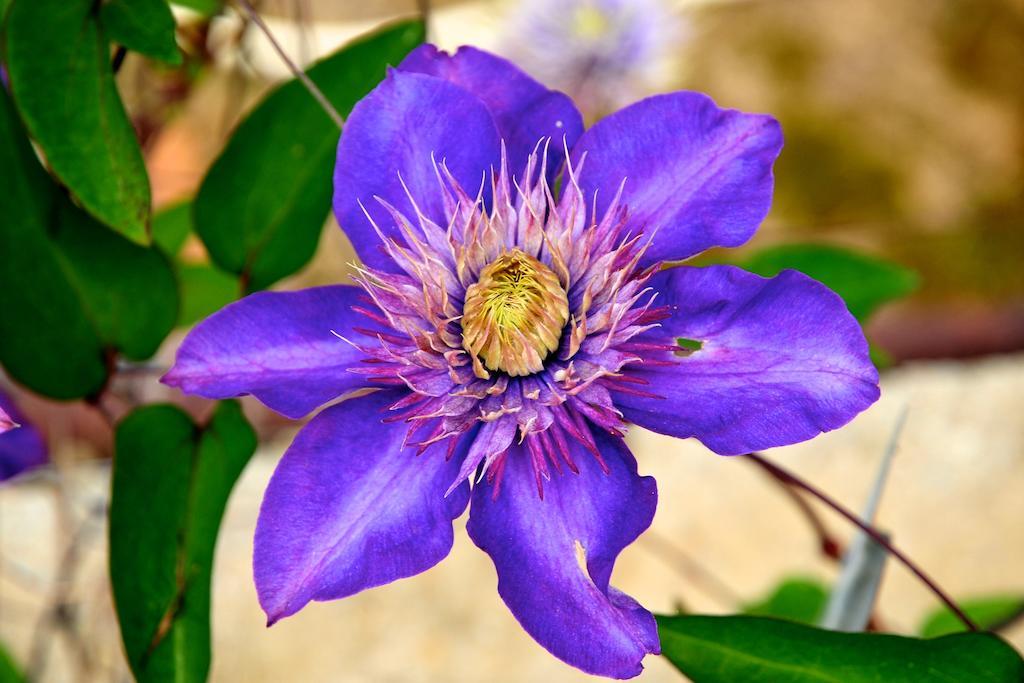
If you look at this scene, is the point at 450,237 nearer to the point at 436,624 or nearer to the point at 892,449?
the point at 892,449

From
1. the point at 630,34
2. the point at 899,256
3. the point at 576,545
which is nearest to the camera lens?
the point at 576,545

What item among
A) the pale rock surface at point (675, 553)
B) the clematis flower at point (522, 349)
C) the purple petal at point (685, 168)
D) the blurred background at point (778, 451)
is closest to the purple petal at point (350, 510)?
the clematis flower at point (522, 349)

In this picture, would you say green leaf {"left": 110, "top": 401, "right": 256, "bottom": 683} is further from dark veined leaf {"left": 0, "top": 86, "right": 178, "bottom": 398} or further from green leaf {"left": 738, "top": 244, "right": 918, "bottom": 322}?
green leaf {"left": 738, "top": 244, "right": 918, "bottom": 322}

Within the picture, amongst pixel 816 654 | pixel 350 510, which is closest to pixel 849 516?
pixel 816 654

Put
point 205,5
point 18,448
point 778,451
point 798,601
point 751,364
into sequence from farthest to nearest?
point 778,451
point 798,601
point 18,448
point 205,5
point 751,364

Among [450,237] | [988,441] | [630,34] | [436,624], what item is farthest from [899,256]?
[450,237]

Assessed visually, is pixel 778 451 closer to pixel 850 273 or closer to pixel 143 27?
pixel 850 273

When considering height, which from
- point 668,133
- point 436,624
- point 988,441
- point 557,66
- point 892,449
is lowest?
point 436,624
